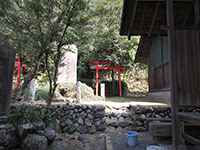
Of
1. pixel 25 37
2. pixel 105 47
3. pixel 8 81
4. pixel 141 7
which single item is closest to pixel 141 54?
pixel 105 47

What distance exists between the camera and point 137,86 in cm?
2016

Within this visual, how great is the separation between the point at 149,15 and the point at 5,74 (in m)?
4.99

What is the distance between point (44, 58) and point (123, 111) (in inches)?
148

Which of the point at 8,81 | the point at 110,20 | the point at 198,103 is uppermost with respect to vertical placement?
the point at 110,20

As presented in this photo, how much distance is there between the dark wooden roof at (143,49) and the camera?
11084 mm

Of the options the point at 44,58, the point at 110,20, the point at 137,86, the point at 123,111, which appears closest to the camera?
the point at 44,58

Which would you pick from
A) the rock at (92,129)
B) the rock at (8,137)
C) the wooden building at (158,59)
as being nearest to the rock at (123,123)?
the rock at (92,129)

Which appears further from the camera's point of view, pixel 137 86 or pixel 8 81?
pixel 137 86

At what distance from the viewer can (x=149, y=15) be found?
25.0ft

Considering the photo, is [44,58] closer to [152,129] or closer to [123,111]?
[123,111]

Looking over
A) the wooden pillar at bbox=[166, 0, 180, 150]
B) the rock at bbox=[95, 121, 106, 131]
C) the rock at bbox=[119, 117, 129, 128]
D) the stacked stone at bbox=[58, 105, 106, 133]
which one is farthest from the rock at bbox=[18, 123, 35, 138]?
the rock at bbox=[119, 117, 129, 128]

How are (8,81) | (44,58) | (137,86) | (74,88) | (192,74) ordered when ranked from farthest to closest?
(137,86) < (74,88) < (44,58) < (8,81) < (192,74)

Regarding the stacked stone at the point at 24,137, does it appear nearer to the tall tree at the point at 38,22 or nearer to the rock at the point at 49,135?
the rock at the point at 49,135

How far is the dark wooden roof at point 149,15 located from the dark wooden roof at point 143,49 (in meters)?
2.40
